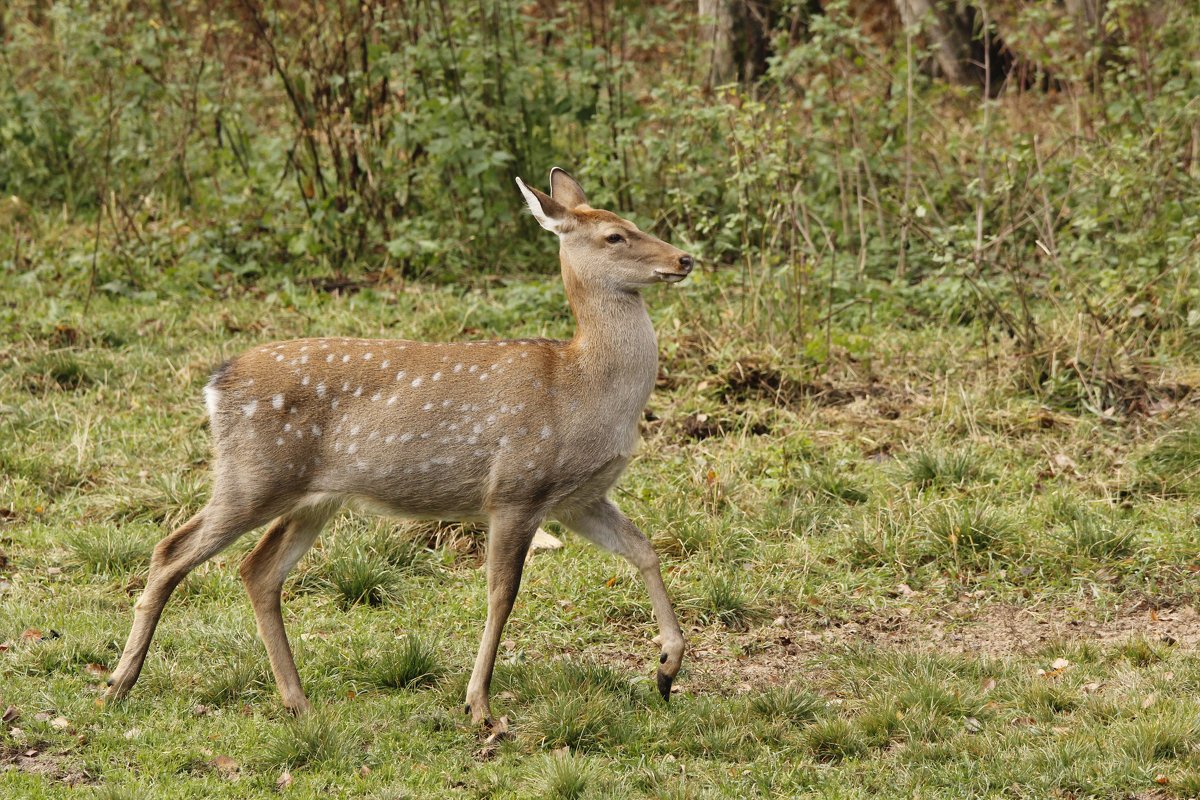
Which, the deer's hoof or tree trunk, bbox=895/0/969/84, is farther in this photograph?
tree trunk, bbox=895/0/969/84

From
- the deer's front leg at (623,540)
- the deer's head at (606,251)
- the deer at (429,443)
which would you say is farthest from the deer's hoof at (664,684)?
the deer's head at (606,251)

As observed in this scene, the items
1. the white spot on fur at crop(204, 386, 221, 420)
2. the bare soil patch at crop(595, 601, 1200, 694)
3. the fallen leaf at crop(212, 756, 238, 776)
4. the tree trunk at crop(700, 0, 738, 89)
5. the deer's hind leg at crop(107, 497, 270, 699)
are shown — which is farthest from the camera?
the tree trunk at crop(700, 0, 738, 89)

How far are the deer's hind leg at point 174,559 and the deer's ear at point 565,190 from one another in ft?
6.13

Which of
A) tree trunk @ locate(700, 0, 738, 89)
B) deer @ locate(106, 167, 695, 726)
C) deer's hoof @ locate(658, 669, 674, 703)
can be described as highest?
tree trunk @ locate(700, 0, 738, 89)

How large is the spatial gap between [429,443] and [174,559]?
3.40ft

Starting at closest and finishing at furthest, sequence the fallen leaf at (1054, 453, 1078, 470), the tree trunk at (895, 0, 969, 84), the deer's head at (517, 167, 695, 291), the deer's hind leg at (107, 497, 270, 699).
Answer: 1. the deer's hind leg at (107, 497, 270, 699)
2. the deer's head at (517, 167, 695, 291)
3. the fallen leaf at (1054, 453, 1078, 470)
4. the tree trunk at (895, 0, 969, 84)

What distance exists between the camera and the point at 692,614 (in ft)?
20.9

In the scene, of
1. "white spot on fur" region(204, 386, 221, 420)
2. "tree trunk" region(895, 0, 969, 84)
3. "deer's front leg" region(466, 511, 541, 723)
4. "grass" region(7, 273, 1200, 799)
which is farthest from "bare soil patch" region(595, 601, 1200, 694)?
"tree trunk" region(895, 0, 969, 84)

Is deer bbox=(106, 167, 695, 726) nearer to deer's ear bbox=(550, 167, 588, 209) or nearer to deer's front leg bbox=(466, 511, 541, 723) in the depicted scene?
deer's front leg bbox=(466, 511, 541, 723)

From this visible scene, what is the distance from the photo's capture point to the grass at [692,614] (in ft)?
16.0

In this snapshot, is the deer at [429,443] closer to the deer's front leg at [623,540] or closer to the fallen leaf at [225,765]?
the deer's front leg at [623,540]

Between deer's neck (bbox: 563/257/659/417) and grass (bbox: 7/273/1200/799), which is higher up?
deer's neck (bbox: 563/257/659/417)

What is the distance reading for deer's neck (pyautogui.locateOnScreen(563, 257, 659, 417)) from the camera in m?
5.52

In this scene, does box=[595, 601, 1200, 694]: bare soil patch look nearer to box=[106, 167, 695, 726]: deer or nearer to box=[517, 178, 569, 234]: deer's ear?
box=[106, 167, 695, 726]: deer
